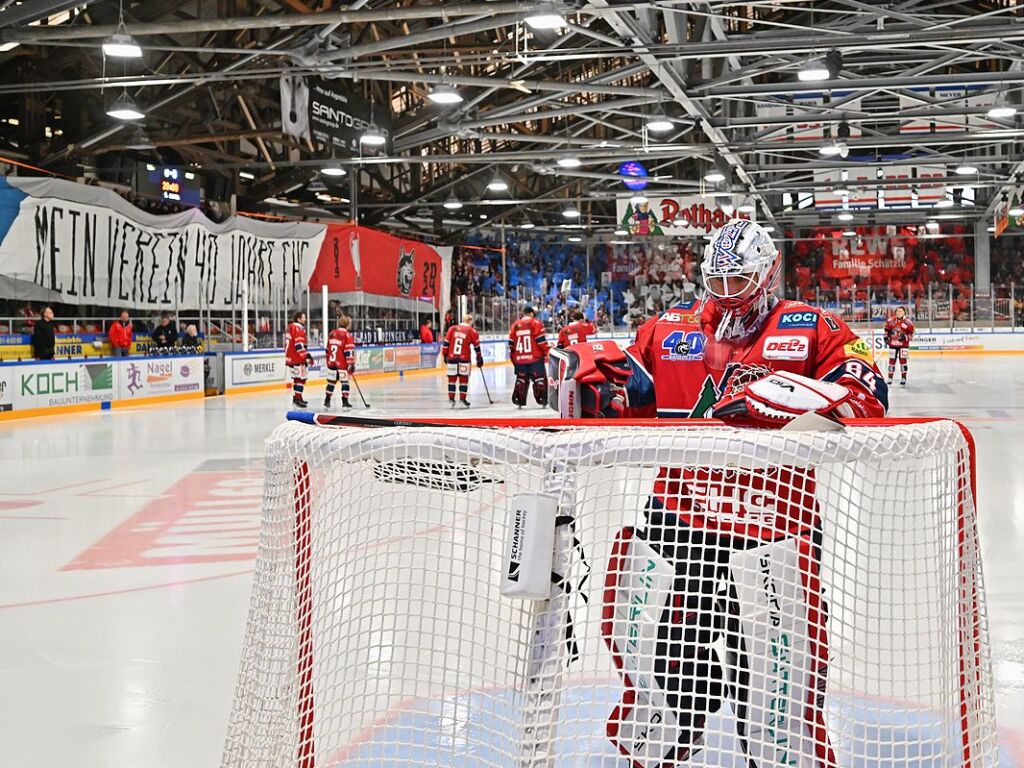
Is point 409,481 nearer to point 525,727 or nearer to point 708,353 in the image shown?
point 525,727

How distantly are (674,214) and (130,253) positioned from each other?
34.6 feet

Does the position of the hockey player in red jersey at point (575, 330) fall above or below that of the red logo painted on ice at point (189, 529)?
above

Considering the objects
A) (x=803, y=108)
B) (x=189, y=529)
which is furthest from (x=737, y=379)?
(x=803, y=108)

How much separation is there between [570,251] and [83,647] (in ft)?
120

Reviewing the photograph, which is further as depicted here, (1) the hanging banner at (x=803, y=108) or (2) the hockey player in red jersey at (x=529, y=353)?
(1) the hanging banner at (x=803, y=108)

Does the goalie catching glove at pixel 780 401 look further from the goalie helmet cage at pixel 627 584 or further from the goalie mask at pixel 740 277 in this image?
the goalie mask at pixel 740 277

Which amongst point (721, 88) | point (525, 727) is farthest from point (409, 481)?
point (721, 88)

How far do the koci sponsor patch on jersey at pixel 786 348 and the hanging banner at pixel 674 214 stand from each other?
65.6 feet

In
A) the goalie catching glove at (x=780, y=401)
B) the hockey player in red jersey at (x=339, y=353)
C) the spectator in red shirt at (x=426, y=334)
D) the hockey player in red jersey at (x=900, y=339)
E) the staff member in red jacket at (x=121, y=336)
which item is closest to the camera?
the goalie catching glove at (x=780, y=401)

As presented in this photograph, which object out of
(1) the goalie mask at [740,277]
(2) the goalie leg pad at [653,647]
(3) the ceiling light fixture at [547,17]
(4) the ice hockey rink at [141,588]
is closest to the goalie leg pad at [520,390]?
(4) the ice hockey rink at [141,588]

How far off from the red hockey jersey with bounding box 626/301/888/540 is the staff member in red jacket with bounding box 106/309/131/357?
1457 cm

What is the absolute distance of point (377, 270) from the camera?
23578mm

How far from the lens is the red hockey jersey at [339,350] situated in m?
14.7

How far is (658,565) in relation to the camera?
7.22 feet
